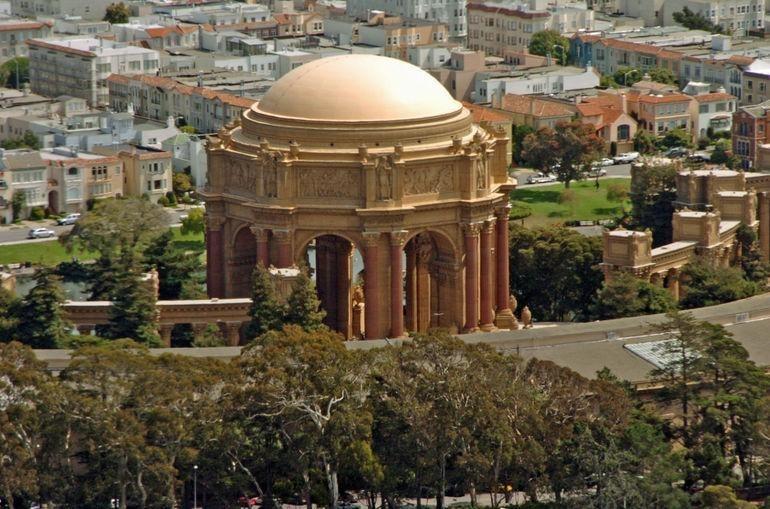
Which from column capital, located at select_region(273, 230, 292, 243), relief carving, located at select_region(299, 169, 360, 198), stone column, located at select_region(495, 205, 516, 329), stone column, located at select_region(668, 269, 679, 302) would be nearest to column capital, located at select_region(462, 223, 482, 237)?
stone column, located at select_region(495, 205, 516, 329)

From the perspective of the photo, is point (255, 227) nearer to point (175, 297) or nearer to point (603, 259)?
point (175, 297)

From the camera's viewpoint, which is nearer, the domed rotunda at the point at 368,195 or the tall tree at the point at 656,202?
the domed rotunda at the point at 368,195

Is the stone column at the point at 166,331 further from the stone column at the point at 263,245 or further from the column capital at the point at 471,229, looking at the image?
the column capital at the point at 471,229

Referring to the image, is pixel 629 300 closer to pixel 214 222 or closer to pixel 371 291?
pixel 371 291

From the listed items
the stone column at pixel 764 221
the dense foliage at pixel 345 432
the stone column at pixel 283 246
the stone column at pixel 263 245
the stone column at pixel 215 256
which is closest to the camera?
the dense foliage at pixel 345 432

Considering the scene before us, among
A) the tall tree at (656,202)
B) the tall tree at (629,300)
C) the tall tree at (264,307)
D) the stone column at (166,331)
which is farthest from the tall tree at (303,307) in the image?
the tall tree at (656,202)

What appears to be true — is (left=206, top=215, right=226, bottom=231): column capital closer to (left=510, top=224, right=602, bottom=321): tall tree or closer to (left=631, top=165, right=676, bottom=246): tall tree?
(left=510, top=224, right=602, bottom=321): tall tree

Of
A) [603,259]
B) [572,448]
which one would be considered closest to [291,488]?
[572,448]
